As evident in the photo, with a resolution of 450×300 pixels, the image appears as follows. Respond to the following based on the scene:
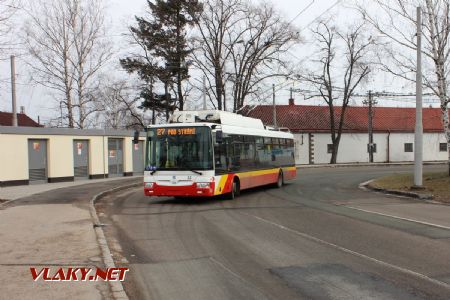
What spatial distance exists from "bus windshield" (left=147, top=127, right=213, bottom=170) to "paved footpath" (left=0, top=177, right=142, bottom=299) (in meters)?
2.81

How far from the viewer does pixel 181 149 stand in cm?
1662

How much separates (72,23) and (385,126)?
1533 inches

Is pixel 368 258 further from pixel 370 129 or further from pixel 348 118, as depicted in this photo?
pixel 348 118

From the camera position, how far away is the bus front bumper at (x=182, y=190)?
1633 cm

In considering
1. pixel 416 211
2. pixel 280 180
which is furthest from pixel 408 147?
pixel 416 211

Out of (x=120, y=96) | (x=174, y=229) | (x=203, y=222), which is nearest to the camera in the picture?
(x=174, y=229)

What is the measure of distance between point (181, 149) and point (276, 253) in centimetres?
846

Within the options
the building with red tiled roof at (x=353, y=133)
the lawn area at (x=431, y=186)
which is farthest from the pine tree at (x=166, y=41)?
the lawn area at (x=431, y=186)

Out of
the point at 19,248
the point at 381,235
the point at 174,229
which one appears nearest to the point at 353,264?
the point at 381,235

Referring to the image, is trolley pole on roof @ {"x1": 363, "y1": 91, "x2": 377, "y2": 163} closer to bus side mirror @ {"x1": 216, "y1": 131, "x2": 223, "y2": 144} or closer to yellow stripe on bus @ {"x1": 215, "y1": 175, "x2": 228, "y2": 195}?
yellow stripe on bus @ {"x1": 215, "y1": 175, "x2": 228, "y2": 195}

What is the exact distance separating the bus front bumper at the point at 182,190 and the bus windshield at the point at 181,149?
2.06 feet

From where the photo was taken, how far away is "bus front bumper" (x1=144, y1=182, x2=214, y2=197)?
643 inches

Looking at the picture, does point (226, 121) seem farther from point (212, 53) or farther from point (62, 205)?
point (212, 53)

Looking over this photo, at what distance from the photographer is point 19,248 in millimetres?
8875
